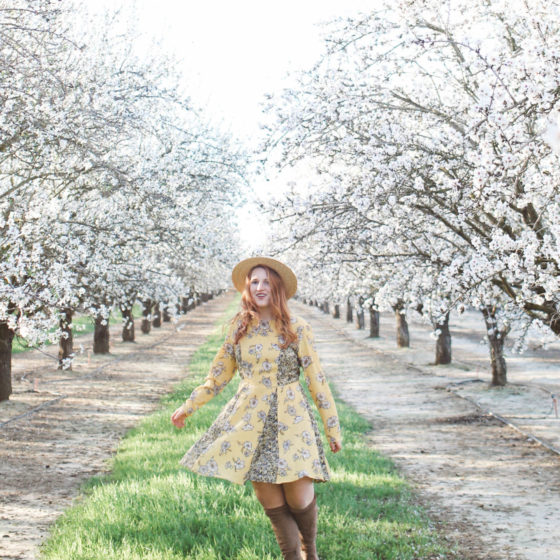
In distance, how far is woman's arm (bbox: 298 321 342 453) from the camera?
408 cm

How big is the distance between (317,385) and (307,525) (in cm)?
82

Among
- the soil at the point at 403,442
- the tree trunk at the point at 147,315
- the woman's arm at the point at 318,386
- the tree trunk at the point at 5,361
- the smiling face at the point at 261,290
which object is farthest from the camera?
the tree trunk at the point at 147,315

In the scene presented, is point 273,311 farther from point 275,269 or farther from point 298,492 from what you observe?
point 298,492

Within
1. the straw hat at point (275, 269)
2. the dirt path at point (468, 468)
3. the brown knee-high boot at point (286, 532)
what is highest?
the straw hat at point (275, 269)

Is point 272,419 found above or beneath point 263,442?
above

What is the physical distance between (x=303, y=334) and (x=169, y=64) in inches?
411

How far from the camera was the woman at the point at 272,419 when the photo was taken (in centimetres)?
391

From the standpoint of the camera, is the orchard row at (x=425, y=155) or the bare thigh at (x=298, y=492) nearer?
the bare thigh at (x=298, y=492)

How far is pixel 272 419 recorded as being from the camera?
402 cm

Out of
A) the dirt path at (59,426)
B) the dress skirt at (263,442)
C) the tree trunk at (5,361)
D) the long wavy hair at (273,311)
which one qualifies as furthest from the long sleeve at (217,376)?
the tree trunk at (5,361)

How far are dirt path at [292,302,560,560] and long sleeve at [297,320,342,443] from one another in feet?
6.18

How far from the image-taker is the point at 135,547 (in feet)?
15.7

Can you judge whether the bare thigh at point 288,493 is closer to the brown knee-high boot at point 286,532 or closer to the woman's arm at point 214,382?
the brown knee-high boot at point 286,532

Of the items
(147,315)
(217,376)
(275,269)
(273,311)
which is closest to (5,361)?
(217,376)
